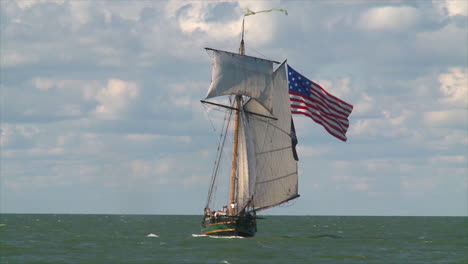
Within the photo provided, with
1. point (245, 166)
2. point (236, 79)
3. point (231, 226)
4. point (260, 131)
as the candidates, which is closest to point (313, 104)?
point (260, 131)

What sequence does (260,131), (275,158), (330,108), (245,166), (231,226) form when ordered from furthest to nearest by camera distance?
(260,131), (275,158), (245,166), (231,226), (330,108)

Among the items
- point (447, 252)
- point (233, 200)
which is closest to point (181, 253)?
point (233, 200)

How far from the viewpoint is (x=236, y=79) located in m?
82.8

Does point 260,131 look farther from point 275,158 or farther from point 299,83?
point 299,83

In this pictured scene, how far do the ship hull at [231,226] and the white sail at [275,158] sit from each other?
2.24 m

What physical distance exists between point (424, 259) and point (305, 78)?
68.7 feet

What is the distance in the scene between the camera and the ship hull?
78231 mm

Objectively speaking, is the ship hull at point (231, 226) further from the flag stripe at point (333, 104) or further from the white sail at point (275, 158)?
the flag stripe at point (333, 104)

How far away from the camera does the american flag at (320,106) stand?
73.8 metres

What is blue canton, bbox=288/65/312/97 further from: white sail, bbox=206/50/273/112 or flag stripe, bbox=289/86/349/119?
white sail, bbox=206/50/273/112

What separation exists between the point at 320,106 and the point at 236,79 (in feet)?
38.6

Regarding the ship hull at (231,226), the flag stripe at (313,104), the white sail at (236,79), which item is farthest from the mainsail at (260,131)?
the flag stripe at (313,104)

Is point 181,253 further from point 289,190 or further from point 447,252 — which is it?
point 447,252

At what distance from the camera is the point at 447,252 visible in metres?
73.2
